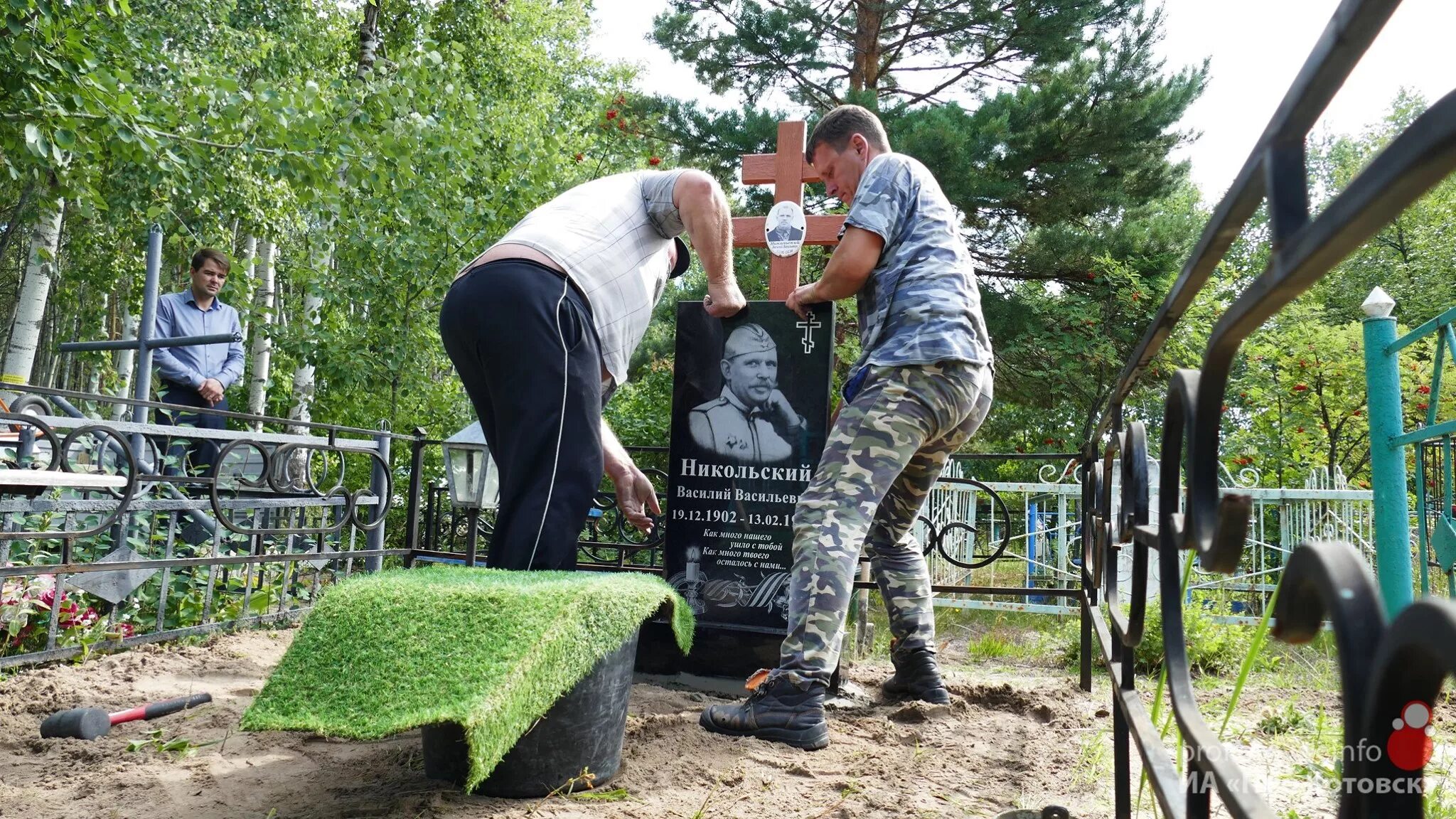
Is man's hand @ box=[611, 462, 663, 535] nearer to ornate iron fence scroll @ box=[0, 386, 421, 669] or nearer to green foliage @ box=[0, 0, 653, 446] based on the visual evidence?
ornate iron fence scroll @ box=[0, 386, 421, 669]

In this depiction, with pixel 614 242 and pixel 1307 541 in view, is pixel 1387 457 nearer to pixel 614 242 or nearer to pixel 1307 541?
pixel 614 242

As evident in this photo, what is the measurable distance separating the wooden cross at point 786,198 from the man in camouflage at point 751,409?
45 centimetres

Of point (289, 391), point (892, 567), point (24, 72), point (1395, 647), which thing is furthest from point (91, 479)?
point (289, 391)

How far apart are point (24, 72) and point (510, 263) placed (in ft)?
11.6

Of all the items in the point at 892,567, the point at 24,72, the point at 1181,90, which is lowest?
the point at 892,567

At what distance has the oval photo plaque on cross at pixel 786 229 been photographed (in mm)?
3965

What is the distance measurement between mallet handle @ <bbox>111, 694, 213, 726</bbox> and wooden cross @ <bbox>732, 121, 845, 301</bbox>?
2.61 meters

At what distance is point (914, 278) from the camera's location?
9.52 feet

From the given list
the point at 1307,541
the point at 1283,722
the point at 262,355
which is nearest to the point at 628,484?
the point at 1283,722

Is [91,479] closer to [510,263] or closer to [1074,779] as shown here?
[510,263]

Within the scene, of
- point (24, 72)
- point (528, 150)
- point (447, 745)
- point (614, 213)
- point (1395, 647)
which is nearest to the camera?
point (1395, 647)

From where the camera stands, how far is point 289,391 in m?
14.4

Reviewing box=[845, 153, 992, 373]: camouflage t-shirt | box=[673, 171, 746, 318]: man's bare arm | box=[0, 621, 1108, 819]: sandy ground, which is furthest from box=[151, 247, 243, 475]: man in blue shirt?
box=[845, 153, 992, 373]: camouflage t-shirt

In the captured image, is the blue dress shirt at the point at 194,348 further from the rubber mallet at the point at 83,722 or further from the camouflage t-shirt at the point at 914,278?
the camouflage t-shirt at the point at 914,278
